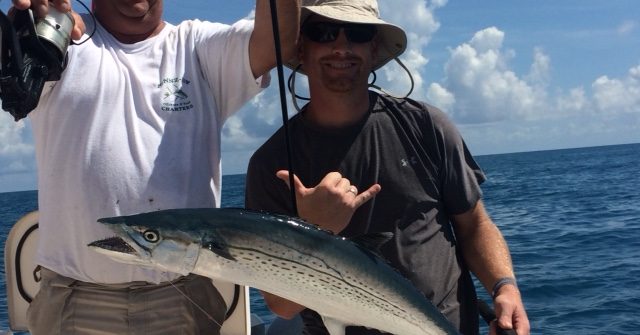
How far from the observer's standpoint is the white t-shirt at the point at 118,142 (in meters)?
2.80

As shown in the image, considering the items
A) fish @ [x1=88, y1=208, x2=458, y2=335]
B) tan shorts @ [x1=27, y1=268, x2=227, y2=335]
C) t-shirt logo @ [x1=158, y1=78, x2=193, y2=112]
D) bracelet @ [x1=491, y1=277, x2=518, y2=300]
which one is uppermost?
t-shirt logo @ [x1=158, y1=78, x2=193, y2=112]

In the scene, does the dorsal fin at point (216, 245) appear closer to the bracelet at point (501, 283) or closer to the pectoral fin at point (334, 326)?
the pectoral fin at point (334, 326)

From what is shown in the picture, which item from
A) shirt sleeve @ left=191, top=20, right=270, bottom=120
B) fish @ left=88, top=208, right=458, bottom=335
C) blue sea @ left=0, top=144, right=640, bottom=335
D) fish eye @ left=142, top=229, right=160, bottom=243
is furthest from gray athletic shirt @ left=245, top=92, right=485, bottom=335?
blue sea @ left=0, top=144, right=640, bottom=335

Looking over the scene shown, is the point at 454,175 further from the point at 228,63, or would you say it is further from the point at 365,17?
the point at 228,63

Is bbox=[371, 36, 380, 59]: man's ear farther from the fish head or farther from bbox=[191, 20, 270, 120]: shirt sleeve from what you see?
the fish head

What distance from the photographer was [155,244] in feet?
7.09

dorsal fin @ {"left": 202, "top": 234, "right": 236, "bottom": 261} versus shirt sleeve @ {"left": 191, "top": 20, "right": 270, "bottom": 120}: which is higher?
shirt sleeve @ {"left": 191, "top": 20, "right": 270, "bottom": 120}

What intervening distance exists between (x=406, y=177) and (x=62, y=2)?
5.72ft

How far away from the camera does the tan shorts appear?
2.92 m

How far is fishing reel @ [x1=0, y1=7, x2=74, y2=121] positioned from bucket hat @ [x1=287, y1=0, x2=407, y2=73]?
3.84ft

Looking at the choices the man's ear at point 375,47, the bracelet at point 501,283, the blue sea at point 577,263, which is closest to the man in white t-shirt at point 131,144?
the man's ear at point 375,47

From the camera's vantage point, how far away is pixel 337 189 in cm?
242

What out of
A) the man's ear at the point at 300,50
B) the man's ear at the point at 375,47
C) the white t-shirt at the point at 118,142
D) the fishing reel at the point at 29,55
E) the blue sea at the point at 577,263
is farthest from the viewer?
the blue sea at the point at 577,263

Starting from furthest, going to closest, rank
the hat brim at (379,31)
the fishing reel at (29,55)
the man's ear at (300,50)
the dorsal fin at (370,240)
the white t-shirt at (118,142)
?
the man's ear at (300,50) → the hat brim at (379,31) → the white t-shirt at (118,142) → the dorsal fin at (370,240) → the fishing reel at (29,55)
